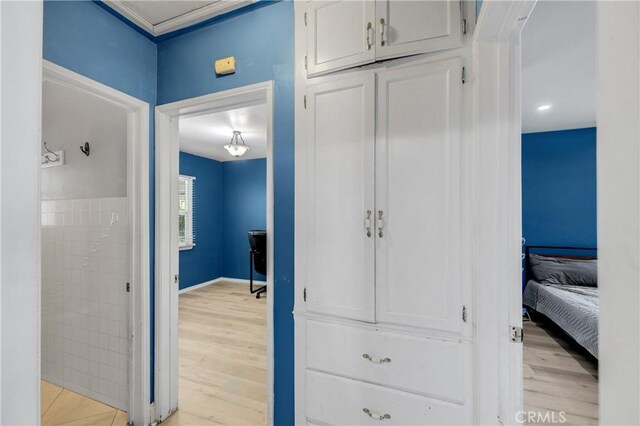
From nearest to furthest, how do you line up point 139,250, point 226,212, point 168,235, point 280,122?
point 280,122 < point 139,250 < point 168,235 < point 226,212

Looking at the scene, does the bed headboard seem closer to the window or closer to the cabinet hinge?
the cabinet hinge

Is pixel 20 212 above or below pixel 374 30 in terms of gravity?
below

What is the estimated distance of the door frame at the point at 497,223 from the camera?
1115mm

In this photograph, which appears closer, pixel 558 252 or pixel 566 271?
pixel 566 271

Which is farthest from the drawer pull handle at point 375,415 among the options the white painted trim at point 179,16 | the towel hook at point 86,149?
the towel hook at point 86,149

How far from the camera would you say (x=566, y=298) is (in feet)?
10.2

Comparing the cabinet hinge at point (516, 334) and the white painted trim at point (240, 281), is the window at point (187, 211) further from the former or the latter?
the cabinet hinge at point (516, 334)

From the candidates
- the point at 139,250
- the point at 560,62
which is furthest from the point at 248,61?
the point at 560,62

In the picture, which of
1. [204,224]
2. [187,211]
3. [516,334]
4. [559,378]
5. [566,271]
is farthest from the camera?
[204,224]

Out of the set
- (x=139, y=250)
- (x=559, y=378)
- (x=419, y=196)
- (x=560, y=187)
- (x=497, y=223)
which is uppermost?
(x=560, y=187)

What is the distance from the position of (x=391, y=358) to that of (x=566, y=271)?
362cm

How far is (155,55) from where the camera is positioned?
6.49ft

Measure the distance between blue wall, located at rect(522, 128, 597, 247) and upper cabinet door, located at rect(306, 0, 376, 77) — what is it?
383 cm

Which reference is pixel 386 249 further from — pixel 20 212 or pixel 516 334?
pixel 20 212
